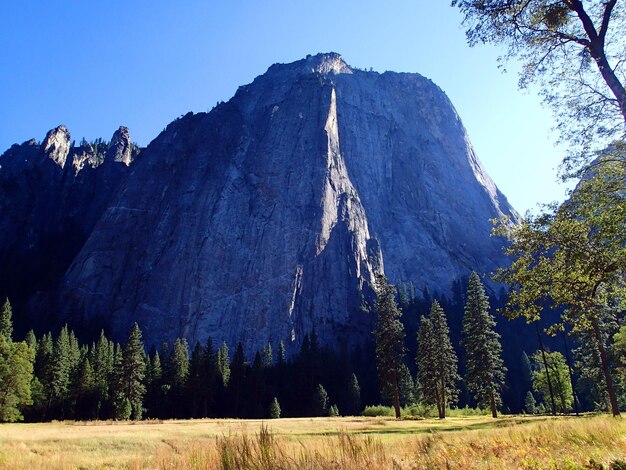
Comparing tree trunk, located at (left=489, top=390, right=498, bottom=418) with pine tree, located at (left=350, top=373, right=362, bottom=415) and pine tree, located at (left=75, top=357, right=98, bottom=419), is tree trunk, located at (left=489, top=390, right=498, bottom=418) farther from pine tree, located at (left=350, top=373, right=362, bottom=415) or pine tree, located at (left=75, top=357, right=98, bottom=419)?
pine tree, located at (left=75, top=357, right=98, bottom=419)

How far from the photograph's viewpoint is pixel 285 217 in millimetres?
134750

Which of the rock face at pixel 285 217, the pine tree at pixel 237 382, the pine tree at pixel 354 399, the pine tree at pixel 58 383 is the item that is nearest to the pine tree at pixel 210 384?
the pine tree at pixel 237 382

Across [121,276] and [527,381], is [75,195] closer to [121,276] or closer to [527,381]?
[121,276]

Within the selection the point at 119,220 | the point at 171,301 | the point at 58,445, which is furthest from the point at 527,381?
the point at 119,220

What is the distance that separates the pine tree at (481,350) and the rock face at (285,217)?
7024cm

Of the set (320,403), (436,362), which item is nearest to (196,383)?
(320,403)

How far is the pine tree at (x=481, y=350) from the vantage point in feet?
158

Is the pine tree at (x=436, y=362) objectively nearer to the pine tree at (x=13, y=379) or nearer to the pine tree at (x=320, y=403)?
the pine tree at (x=320, y=403)

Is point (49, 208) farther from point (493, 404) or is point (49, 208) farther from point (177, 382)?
point (493, 404)

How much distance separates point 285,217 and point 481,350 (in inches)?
3591

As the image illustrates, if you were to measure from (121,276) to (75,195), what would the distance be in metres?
62.4

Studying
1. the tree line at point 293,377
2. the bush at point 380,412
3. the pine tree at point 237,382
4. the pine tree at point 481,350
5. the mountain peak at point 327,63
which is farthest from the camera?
the mountain peak at point 327,63

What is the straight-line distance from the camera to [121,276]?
463 feet

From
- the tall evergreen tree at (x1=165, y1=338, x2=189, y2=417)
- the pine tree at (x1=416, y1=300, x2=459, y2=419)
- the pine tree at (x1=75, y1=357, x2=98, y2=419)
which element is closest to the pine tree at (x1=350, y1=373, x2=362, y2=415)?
the tall evergreen tree at (x1=165, y1=338, x2=189, y2=417)
